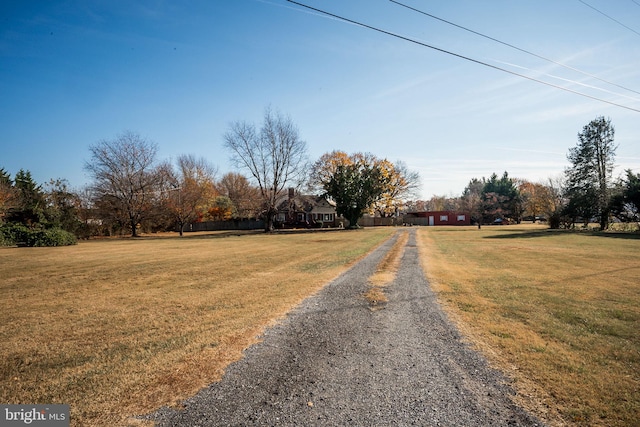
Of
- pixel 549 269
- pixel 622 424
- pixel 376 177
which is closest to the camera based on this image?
pixel 622 424

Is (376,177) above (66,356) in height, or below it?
above

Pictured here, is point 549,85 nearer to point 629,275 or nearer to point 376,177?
point 629,275

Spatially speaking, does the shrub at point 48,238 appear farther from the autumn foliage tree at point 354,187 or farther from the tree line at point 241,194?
the autumn foliage tree at point 354,187

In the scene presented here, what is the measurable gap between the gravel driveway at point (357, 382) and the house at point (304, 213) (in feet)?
173

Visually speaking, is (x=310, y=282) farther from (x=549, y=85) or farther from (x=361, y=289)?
(x=549, y=85)

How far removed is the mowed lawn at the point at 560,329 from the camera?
3754 mm

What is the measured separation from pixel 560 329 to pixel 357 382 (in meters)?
5.00

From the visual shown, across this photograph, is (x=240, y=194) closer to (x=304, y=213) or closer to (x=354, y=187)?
(x=304, y=213)

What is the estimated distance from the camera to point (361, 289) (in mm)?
9648

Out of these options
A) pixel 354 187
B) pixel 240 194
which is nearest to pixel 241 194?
pixel 240 194

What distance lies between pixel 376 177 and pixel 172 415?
48.6m

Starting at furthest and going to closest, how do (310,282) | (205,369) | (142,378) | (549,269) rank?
(549,269)
(310,282)
(205,369)
(142,378)

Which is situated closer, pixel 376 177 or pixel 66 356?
pixel 66 356

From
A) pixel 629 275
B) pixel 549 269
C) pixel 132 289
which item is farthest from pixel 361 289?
pixel 629 275
